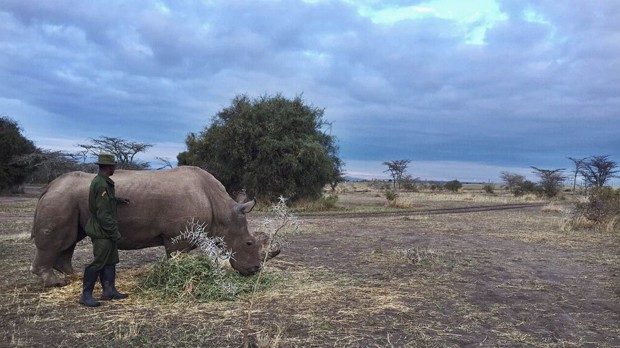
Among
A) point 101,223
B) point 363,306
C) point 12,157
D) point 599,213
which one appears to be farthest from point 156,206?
point 12,157

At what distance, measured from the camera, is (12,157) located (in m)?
37.5

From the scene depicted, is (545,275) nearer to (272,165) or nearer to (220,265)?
(220,265)

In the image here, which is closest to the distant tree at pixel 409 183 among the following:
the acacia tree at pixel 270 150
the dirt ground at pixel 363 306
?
the acacia tree at pixel 270 150

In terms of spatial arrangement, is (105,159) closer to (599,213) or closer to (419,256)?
(419,256)

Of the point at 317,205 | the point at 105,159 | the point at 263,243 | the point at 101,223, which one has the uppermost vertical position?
the point at 105,159

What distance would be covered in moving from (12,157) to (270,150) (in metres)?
22.2

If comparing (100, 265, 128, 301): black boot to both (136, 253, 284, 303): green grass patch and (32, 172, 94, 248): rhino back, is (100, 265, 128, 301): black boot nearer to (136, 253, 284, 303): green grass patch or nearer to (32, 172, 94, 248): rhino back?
(136, 253, 284, 303): green grass patch

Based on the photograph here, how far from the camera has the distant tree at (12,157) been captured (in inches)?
1460

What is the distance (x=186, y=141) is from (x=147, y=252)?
2406cm

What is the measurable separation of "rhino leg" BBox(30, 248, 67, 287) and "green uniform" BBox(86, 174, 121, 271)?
119 centimetres

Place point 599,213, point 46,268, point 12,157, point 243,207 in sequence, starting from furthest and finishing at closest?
point 12,157 → point 599,213 → point 243,207 → point 46,268

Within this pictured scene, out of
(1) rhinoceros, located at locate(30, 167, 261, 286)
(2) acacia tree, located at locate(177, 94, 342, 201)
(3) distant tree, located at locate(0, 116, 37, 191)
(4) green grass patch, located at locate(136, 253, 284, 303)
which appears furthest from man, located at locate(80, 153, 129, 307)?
(3) distant tree, located at locate(0, 116, 37, 191)

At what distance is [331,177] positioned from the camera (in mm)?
29609

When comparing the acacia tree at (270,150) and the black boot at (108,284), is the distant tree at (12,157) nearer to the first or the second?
the acacia tree at (270,150)
